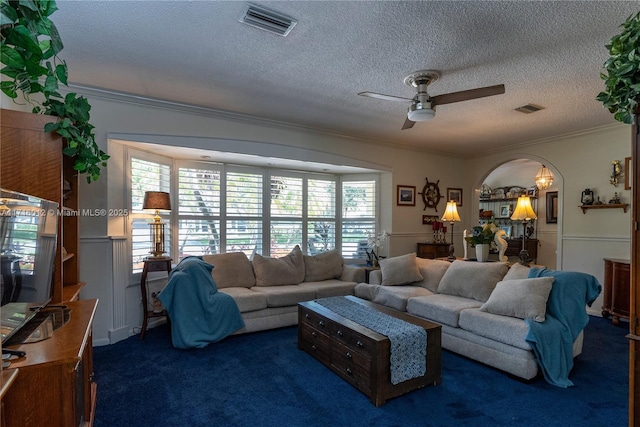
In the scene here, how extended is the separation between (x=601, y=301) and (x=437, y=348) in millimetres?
3461

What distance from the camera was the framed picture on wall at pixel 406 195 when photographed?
5.79m

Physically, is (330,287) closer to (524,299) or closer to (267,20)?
(524,299)

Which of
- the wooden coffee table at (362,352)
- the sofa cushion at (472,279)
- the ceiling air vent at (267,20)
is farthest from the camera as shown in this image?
the sofa cushion at (472,279)

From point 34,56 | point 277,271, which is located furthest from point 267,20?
point 277,271

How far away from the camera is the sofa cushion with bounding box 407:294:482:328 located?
3311 mm

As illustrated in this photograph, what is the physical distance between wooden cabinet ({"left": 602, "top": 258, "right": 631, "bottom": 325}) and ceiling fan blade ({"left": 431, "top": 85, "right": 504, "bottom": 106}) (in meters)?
3.13

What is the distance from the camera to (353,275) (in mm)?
4828

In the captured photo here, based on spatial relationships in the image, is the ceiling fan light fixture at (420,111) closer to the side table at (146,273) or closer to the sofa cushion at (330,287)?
the sofa cushion at (330,287)

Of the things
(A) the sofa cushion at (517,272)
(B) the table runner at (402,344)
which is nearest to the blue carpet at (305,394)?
(B) the table runner at (402,344)

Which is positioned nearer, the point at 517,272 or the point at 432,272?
the point at 517,272

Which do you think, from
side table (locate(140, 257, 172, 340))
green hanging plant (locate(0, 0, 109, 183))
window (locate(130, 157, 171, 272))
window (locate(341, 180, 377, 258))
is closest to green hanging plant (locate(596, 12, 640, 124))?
green hanging plant (locate(0, 0, 109, 183))

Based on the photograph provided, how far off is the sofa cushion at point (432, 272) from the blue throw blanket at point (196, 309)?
235cm

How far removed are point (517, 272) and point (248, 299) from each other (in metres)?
2.87

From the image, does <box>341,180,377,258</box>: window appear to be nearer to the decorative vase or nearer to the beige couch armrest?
the beige couch armrest
